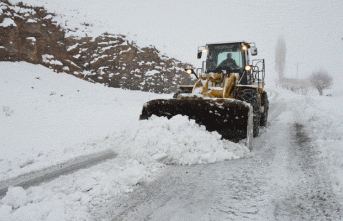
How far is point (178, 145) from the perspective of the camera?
3.53 metres

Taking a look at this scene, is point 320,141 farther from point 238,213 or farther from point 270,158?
point 238,213

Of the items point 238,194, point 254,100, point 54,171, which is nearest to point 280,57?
point 254,100

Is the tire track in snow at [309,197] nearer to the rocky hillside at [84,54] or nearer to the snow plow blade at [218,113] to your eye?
the snow plow blade at [218,113]

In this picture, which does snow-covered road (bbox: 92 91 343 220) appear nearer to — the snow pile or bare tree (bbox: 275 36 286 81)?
the snow pile

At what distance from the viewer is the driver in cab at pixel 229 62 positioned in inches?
245

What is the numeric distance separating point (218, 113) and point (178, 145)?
1225 mm

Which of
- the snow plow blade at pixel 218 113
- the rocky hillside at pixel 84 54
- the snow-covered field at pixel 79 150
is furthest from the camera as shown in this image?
the rocky hillside at pixel 84 54

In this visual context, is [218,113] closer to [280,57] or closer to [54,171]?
[54,171]

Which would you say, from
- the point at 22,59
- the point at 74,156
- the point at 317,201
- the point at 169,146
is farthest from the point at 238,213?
the point at 22,59

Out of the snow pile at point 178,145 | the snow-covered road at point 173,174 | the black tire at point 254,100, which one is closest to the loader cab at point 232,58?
the black tire at point 254,100

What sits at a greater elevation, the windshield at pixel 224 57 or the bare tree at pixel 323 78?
the windshield at pixel 224 57

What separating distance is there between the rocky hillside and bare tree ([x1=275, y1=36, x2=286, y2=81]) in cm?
4631

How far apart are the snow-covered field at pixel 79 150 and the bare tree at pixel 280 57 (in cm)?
5772

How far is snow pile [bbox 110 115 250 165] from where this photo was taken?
135 inches
